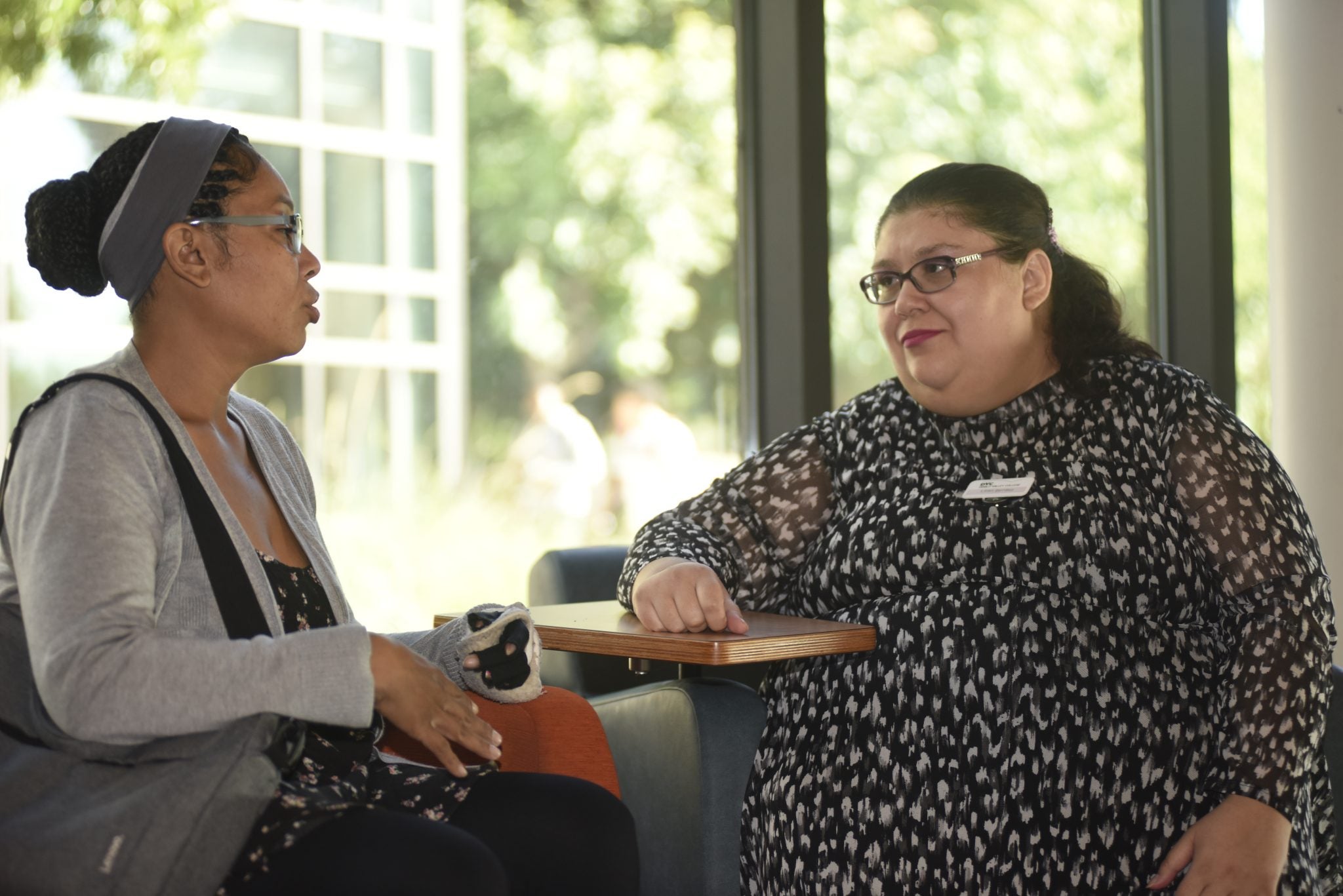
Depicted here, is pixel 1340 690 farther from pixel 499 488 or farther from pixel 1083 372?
pixel 499 488

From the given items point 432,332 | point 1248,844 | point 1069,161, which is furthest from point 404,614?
point 1069,161

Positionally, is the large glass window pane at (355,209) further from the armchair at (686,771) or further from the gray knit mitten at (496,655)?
the gray knit mitten at (496,655)

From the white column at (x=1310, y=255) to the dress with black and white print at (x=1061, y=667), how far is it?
1727 millimetres

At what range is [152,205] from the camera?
1591mm

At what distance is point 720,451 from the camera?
11.3 ft

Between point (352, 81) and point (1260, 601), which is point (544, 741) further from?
point (352, 81)

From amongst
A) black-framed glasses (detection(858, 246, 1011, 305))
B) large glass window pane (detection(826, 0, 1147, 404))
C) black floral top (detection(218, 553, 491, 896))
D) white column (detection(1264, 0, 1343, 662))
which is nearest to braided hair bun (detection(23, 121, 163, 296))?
black floral top (detection(218, 553, 491, 896))

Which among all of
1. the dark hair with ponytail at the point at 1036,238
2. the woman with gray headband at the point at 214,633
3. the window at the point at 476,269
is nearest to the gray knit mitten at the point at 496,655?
the woman with gray headband at the point at 214,633

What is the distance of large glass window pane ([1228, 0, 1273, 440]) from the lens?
13.6ft

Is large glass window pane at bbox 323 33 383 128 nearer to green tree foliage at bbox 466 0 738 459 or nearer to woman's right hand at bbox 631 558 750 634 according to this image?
green tree foliage at bbox 466 0 738 459

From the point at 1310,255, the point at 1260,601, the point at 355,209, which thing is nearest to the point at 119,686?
the point at 1260,601

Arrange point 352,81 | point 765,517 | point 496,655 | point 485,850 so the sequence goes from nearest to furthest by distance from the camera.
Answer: point 485,850 → point 496,655 → point 765,517 → point 352,81

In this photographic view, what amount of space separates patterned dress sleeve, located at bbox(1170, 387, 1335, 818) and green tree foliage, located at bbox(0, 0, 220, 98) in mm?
2169

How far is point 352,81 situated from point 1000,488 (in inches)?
72.3
